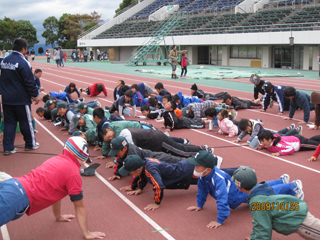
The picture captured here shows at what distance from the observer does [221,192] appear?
4.08m

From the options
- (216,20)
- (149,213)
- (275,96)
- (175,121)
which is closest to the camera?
(149,213)

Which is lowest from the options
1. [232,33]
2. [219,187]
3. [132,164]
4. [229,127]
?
[229,127]

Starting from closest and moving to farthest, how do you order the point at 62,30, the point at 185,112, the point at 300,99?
the point at 300,99 < the point at 185,112 < the point at 62,30

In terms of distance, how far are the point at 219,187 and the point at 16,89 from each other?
5.10m

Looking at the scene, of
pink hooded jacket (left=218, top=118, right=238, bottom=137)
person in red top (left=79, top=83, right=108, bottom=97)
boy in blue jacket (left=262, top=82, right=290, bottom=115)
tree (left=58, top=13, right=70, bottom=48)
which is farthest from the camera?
tree (left=58, top=13, right=70, bottom=48)

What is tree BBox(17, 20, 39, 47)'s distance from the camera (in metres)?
84.6

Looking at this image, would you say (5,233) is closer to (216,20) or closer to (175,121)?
(175,121)

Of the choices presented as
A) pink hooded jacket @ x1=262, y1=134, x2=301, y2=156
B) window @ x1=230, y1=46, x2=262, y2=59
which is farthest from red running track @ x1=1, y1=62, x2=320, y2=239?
window @ x1=230, y1=46, x2=262, y2=59

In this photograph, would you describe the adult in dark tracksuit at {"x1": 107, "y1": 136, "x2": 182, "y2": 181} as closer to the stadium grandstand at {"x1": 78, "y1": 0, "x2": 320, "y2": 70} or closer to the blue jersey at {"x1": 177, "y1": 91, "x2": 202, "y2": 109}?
the blue jersey at {"x1": 177, "y1": 91, "x2": 202, "y2": 109}

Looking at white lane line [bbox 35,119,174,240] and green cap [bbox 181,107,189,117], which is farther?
green cap [bbox 181,107,189,117]

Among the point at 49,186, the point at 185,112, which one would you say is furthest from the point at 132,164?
the point at 185,112

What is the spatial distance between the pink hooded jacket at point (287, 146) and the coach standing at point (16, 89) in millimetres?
5480

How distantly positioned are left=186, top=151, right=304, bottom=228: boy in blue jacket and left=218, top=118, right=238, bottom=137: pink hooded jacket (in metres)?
3.86

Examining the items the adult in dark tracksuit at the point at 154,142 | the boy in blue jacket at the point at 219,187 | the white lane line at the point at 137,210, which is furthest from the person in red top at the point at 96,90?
the boy in blue jacket at the point at 219,187
